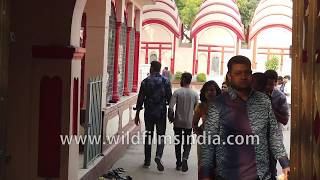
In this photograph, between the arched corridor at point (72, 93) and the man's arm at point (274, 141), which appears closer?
the arched corridor at point (72, 93)

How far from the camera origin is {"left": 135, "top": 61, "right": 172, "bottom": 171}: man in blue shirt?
874 cm

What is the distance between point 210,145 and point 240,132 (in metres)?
0.24

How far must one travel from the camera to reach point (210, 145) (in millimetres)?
3828

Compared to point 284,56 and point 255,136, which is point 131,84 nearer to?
point 255,136

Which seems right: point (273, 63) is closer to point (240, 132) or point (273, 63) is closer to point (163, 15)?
point (163, 15)

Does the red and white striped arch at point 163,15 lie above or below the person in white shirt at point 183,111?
above

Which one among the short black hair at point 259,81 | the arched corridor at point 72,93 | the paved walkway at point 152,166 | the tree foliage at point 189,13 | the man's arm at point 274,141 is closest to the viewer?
the arched corridor at point 72,93

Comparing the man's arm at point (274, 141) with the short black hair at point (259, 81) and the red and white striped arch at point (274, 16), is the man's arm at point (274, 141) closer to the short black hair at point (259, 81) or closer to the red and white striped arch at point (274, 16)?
the short black hair at point (259, 81)

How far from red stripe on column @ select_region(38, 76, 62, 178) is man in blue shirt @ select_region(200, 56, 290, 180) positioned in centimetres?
252

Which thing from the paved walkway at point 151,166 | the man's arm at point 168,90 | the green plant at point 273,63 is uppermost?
the green plant at point 273,63

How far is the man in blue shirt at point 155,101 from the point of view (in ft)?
28.7

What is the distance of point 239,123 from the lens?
12.3 ft

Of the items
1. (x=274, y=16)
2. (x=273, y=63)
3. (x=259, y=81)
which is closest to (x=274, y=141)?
(x=259, y=81)

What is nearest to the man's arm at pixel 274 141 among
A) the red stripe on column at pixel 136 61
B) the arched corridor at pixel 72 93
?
the arched corridor at pixel 72 93
